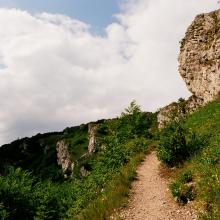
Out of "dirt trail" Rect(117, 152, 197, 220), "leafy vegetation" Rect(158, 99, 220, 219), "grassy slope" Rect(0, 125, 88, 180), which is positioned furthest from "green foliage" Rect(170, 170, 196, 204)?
"grassy slope" Rect(0, 125, 88, 180)

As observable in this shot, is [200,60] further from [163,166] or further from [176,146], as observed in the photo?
[176,146]

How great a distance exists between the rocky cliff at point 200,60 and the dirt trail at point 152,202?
88.2ft

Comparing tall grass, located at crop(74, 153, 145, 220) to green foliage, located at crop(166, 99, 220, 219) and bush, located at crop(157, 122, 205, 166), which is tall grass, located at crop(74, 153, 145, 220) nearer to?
bush, located at crop(157, 122, 205, 166)

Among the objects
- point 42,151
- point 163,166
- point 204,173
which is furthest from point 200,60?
point 42,151

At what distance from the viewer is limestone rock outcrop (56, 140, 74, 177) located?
10819 centimetres

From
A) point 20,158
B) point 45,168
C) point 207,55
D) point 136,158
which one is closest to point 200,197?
point 136,158

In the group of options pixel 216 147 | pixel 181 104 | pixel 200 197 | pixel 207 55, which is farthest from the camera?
pixel 181 104

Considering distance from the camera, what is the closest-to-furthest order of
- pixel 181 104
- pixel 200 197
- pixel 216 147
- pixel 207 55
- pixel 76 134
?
pixel 200 197, pixel 216 147, pixel 207 55, pixel 181 104, pixel 76 134

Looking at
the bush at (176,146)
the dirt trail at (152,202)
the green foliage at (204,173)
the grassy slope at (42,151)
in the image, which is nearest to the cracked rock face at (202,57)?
the green foliage at (204,173)

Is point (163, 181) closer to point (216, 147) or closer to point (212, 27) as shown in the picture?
point (216, 147)

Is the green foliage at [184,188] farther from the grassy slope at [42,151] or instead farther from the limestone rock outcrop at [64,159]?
the grassy slope at [42,151]

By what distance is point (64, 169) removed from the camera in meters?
112

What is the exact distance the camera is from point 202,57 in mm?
52875

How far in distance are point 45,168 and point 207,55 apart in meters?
83.7
